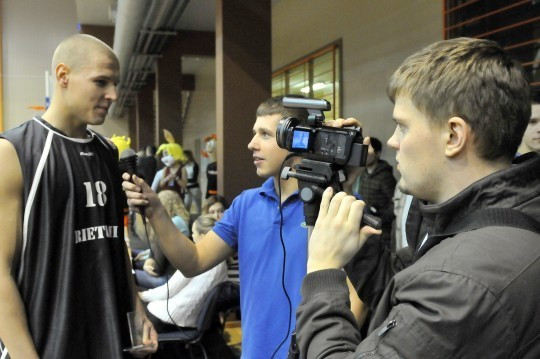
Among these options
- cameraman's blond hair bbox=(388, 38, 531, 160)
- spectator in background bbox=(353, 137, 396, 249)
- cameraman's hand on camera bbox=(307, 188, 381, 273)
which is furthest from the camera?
spectator in background bbox=(353, 137, 396, 249)

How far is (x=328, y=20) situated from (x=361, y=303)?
6.49 metres

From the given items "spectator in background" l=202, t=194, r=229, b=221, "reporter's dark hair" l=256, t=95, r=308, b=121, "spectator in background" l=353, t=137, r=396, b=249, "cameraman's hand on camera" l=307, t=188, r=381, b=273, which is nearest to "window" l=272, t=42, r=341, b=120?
"spectator in background" l=353, t=137, r=396, b=249

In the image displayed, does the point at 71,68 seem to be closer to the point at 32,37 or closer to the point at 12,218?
the point at 12,218

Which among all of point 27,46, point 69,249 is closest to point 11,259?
point 69,249

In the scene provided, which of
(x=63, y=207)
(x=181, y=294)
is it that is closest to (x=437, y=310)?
(x=63, y=207)

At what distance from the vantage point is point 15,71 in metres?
4.91

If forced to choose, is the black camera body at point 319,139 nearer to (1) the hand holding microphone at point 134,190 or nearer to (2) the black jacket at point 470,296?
(2) the black jacket at point 470,296

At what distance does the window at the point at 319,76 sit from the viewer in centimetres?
705

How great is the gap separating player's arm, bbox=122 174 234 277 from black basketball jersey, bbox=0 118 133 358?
0.13 metres

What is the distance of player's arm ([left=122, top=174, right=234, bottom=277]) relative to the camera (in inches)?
63.4

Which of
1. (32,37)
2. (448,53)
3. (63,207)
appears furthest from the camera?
(32,37)

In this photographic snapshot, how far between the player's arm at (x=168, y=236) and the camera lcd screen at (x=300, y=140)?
0.64m

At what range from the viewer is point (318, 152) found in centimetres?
116

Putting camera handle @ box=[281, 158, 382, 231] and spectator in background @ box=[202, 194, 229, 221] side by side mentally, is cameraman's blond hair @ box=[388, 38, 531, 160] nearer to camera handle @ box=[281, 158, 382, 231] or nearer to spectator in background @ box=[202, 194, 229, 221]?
camera handle @ box=[281, 158, 382, 231]
